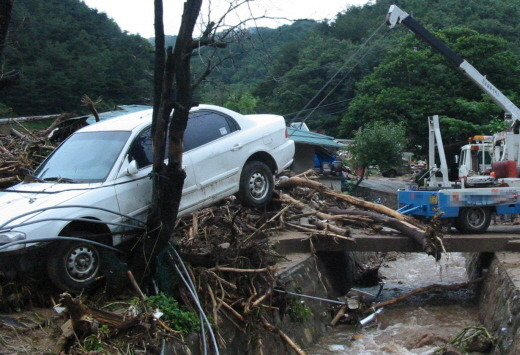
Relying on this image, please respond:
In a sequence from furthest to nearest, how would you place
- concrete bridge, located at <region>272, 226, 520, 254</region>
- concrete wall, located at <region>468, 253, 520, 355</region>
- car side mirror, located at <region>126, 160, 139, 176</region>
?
concrete bridge, located at <region>272, 226, 520, 254</region> < concrete wall, located at <region>468, 253, 520, 355</region> < car side mirror, located at <region>126, 160, 139, 176</region>

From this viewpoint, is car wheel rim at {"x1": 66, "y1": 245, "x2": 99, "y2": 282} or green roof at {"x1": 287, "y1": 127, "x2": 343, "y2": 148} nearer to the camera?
car wheel rim at {"x1": 66, "y1": 245, "x2": 99, "y2": 282}

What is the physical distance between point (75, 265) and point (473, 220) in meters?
9.70

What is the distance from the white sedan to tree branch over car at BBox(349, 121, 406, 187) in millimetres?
20096

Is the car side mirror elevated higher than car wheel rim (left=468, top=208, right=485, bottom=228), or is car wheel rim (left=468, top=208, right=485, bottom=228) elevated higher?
the car side mirror

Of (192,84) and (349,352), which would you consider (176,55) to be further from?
(349,352)

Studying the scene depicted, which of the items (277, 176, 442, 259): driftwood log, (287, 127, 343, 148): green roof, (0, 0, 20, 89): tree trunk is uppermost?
(0, 0, 20, 89): tree trunk

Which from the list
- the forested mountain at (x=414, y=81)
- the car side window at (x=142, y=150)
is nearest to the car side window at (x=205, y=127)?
the car side window at (x=142, y=150)

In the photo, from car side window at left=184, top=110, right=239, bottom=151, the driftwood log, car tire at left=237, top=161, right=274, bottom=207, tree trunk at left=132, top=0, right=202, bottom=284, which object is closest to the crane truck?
the driftwood log

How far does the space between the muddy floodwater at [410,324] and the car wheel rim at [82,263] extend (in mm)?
4708

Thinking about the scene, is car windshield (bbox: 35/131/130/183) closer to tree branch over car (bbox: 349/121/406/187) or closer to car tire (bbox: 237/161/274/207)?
car tire (bbox: 237/161/274/207)

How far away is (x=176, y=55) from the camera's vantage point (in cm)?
703

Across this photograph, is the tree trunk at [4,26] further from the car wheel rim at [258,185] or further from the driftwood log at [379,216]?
the driftwood log at [379,216]

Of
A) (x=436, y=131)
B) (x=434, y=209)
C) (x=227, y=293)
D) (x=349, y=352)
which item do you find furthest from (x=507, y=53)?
(x=227, y=293)

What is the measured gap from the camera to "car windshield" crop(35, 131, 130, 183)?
794cm
